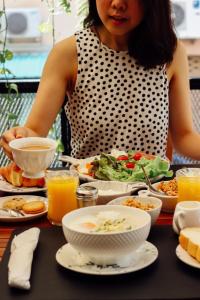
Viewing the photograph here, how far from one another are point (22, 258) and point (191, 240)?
36 centimetres

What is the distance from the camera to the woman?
219 centimetres

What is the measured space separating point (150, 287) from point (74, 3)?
2195mm

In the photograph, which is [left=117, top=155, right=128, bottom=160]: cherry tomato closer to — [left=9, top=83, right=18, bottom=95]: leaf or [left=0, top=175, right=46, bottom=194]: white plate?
[left=0, top=175, right=46, bottom=194]: white plate

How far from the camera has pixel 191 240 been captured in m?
1.18

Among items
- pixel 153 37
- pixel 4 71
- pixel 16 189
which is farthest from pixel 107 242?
pixel 4 71

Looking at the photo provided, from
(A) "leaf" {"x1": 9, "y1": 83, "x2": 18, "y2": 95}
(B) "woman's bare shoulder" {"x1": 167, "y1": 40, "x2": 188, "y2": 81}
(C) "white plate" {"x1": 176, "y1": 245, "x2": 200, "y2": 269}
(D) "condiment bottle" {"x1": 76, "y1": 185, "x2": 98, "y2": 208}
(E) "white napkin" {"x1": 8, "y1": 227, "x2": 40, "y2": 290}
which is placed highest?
(B) "woman's bare shoulder" {"x1": 167, "y1": 40, "x2": 188, "y2": 81}

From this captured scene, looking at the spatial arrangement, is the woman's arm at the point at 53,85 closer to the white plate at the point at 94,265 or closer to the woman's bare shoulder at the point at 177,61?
the woman's bare shoulder at the point at 177,61

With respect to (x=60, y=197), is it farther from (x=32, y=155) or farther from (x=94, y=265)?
(x=94, y=265)

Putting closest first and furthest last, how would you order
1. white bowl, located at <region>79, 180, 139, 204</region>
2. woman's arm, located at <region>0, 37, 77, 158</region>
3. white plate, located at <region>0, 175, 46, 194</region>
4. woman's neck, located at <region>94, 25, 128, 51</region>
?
1. white bowl, located at <region>79, 180, 139, 204</region>
2. white plate, located at <region>0, 175, 46, 194</region>
3. woman's arm, located at <region>0, 37, 77, 158</region>
4. woman's neck, located at <region>94, 25, 128, 51</region>

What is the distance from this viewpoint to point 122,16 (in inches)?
78.8

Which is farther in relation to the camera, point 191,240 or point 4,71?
point 4,71

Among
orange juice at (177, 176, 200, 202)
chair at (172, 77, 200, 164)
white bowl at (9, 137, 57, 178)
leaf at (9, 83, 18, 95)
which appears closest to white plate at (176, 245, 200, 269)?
orange juice at (177, 176, 200, 202)

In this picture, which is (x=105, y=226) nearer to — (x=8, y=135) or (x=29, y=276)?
(x=29, y=276)

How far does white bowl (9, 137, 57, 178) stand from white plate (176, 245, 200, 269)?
474 millimetres
